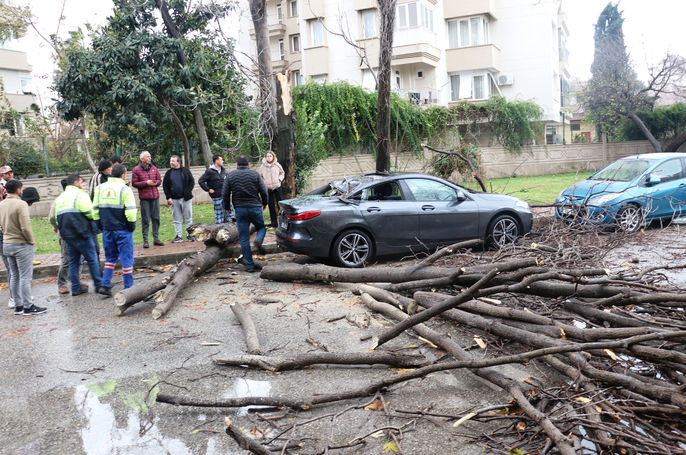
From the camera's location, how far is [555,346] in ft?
15.3

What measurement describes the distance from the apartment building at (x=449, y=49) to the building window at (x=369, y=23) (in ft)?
0.15

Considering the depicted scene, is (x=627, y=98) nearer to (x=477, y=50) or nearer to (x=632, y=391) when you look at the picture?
(x=477, y=50)

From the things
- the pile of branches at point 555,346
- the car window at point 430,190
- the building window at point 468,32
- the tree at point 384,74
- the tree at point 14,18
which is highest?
the building window at point 468,32

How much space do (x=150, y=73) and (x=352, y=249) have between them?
9307mm

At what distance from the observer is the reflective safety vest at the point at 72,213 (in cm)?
854

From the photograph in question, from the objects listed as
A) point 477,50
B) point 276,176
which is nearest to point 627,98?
point 477,50

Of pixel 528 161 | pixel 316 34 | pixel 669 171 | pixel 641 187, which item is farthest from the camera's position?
pixel 316 34

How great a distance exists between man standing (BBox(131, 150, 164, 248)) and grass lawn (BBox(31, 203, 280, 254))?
1.05 m

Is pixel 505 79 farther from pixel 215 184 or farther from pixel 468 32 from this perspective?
pixel 215 184

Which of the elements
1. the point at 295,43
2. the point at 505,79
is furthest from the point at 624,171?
the point at 295,43

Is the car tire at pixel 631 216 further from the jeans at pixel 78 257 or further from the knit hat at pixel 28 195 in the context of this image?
the knit hat at pixel 28 195

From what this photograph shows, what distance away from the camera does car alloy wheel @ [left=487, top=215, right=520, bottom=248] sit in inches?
425

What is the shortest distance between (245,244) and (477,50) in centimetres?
2884

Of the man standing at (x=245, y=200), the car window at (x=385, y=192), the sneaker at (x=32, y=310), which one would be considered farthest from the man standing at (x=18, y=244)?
the car window at (x=385, y=192)
